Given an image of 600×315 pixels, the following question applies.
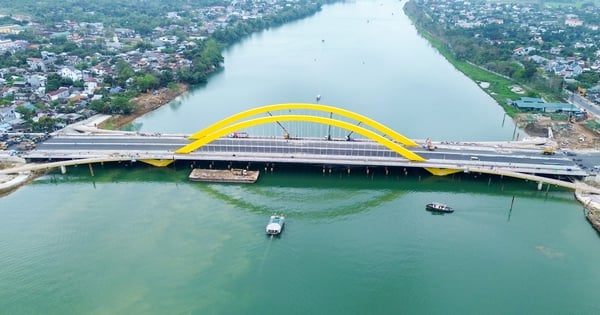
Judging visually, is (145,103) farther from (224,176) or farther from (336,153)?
(336,153)

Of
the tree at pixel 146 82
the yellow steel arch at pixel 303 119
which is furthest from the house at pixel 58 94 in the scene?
the yellow steel arch at pixel 303 119

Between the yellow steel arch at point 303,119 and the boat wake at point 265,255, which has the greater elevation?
the yellow steel arch at point 303,119

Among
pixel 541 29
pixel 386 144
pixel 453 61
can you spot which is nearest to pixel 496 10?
pixel 541 29

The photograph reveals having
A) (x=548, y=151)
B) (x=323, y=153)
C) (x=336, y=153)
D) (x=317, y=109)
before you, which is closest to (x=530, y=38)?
(x=548, y=151)

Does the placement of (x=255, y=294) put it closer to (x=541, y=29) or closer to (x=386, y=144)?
(x=386, y=144)

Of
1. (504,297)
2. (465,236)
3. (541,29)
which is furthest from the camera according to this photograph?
(541,29)

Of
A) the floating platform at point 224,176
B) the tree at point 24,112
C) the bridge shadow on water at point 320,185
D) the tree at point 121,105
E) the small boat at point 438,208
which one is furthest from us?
the tree at point 121,105

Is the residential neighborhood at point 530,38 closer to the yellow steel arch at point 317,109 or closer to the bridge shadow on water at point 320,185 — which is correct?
the bridge shadow on water at point 320,185
